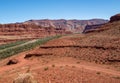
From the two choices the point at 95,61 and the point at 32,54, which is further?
the point at 32,54

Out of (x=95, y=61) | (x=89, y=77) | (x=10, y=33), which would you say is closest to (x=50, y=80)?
(x=89, y=77)

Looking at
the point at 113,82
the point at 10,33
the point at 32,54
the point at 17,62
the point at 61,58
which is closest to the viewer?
the point at 113,82

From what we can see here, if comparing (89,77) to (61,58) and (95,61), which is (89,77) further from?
(61,58)

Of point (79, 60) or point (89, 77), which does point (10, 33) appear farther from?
point (89, 77)

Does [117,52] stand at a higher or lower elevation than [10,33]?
higher

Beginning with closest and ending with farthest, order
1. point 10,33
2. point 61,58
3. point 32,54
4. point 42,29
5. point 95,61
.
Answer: point 95,61
point 61,58
point 32,54
point 10,33
point 42,29

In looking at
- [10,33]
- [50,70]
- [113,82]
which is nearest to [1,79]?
[50,70]

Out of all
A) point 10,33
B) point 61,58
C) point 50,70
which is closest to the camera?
point 50,70
